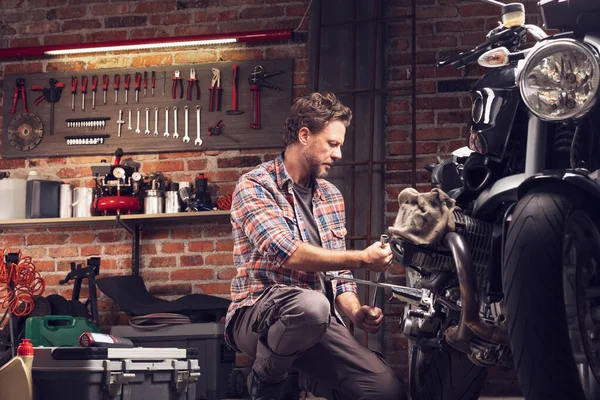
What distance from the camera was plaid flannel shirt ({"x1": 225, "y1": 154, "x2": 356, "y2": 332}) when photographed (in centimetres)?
302

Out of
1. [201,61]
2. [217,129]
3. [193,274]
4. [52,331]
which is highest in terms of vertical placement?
[201,61]

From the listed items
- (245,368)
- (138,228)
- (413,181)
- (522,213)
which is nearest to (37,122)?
(138,228)

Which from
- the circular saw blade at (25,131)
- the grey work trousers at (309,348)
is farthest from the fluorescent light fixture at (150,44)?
the grey work trousers at (309,348)

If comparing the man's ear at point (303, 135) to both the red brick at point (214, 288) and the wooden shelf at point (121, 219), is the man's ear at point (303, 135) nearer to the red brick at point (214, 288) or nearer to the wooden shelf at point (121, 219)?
the wooden shelf at point (121, 219)

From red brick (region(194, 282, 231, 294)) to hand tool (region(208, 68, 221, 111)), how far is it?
925mm

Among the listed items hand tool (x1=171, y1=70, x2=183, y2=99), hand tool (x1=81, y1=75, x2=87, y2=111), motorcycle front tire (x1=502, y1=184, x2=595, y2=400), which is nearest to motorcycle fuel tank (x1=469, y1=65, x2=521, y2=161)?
motorcycle front tire (x1=502, y1=184, x2=595, y2=400)

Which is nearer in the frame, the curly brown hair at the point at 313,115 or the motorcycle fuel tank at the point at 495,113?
the motorcycle fuel tank at the point at 495,113

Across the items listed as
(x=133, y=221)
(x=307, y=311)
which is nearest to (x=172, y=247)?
(x=133, y=221)

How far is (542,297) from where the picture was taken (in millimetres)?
1849

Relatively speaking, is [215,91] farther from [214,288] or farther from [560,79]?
[560,79]

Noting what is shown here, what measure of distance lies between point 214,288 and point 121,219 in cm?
61

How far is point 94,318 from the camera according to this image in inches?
183

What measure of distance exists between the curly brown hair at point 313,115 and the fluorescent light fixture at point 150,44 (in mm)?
1590

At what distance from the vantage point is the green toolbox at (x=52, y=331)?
437 centimetres
